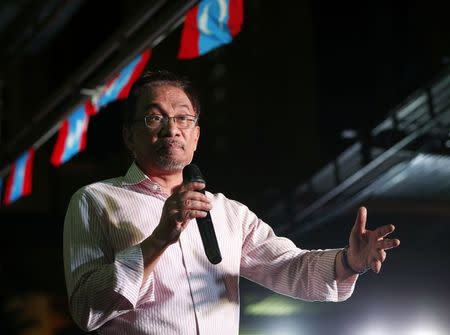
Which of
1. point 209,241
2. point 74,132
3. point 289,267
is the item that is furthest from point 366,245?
point 74,132

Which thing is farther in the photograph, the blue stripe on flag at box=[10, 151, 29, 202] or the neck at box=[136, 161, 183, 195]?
the blue stripe on flag at box=[10, 151, 29, 202]

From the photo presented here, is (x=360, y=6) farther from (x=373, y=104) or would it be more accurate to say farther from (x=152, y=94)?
(x=152, y=94)

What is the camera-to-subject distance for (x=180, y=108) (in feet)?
5.21

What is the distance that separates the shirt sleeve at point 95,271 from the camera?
1.34 meters

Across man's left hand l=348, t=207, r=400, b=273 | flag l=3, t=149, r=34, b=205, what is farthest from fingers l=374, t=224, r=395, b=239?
flag l=3, t=149, r=34, b=205

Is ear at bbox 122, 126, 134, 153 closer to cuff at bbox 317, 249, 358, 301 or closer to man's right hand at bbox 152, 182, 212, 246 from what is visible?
man's right hand at bbox 152, 182, 212, 246

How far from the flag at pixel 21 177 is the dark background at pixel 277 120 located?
8.2 inches

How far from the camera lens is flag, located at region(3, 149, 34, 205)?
5.50m

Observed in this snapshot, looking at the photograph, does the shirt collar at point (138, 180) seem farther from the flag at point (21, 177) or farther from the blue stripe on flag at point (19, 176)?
the blue stripe on flag at point (19, 176)

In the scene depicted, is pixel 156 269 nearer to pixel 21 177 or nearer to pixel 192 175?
pixel 192 175

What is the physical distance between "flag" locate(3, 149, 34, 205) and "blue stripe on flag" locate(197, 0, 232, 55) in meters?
2.74

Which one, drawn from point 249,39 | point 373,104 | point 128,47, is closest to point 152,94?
point 128,47

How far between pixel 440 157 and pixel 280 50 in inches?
130

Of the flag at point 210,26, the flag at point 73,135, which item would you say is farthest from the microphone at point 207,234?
the flag at point 73,135
